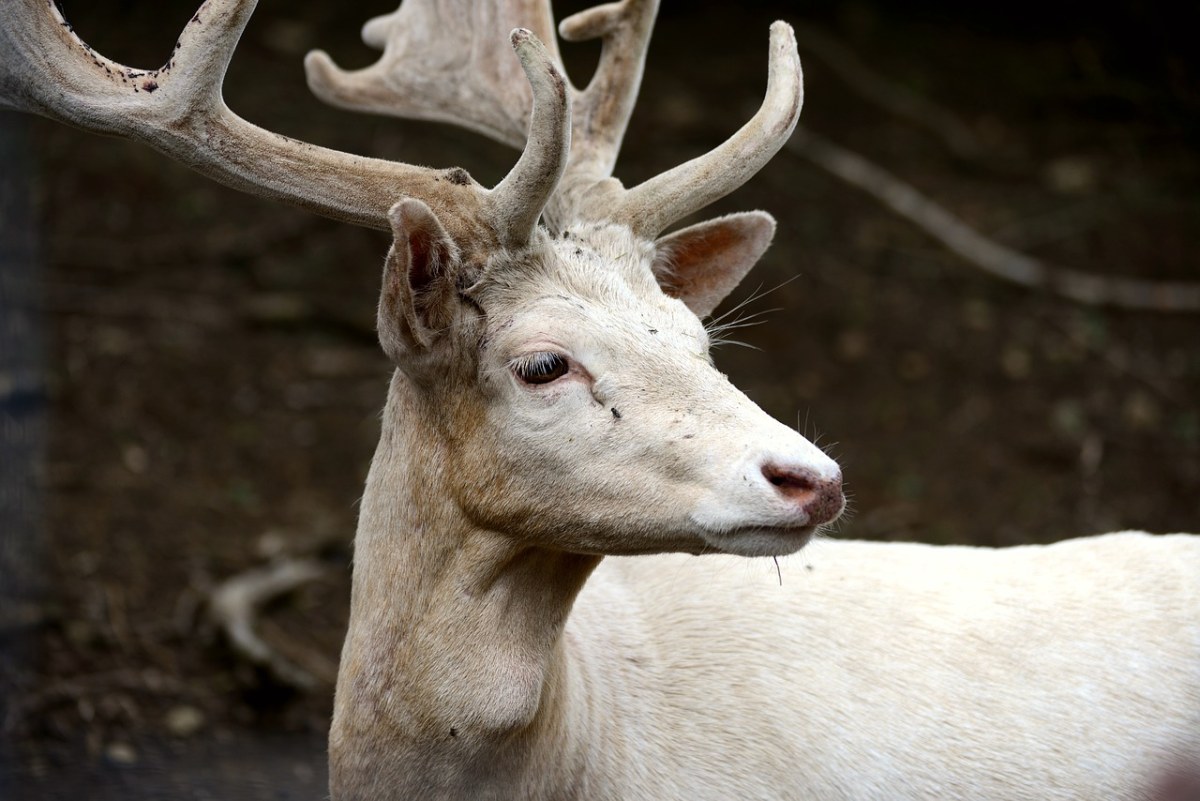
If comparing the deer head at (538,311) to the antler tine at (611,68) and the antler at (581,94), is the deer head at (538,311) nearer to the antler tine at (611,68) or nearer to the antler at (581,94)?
the antler at (581,94)

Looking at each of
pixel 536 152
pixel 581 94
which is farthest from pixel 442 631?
pixel 581 94

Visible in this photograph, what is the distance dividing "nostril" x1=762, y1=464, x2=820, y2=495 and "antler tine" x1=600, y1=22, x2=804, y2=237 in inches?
34.8

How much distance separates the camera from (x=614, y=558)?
3900 millimetres

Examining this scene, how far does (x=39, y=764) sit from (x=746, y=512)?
126 inches

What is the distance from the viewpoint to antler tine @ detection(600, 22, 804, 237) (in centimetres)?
334

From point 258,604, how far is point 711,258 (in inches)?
111

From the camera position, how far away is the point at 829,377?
26.9 feet

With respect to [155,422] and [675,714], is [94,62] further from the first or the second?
[155,422]

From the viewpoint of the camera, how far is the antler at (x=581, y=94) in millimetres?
3367

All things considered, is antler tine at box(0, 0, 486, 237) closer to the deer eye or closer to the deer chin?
the deer eye

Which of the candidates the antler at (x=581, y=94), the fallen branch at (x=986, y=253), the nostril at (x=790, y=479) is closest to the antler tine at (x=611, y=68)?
the antler at (x=581, y=94)

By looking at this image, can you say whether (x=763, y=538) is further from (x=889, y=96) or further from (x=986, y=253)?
(x=889, y=96)

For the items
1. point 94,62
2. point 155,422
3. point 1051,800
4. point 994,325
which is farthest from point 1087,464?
point 94,62

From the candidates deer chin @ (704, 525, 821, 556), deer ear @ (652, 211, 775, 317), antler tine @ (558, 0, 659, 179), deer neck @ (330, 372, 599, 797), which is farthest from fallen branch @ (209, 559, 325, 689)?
deer chin @ (704, 525, 821, 556)
